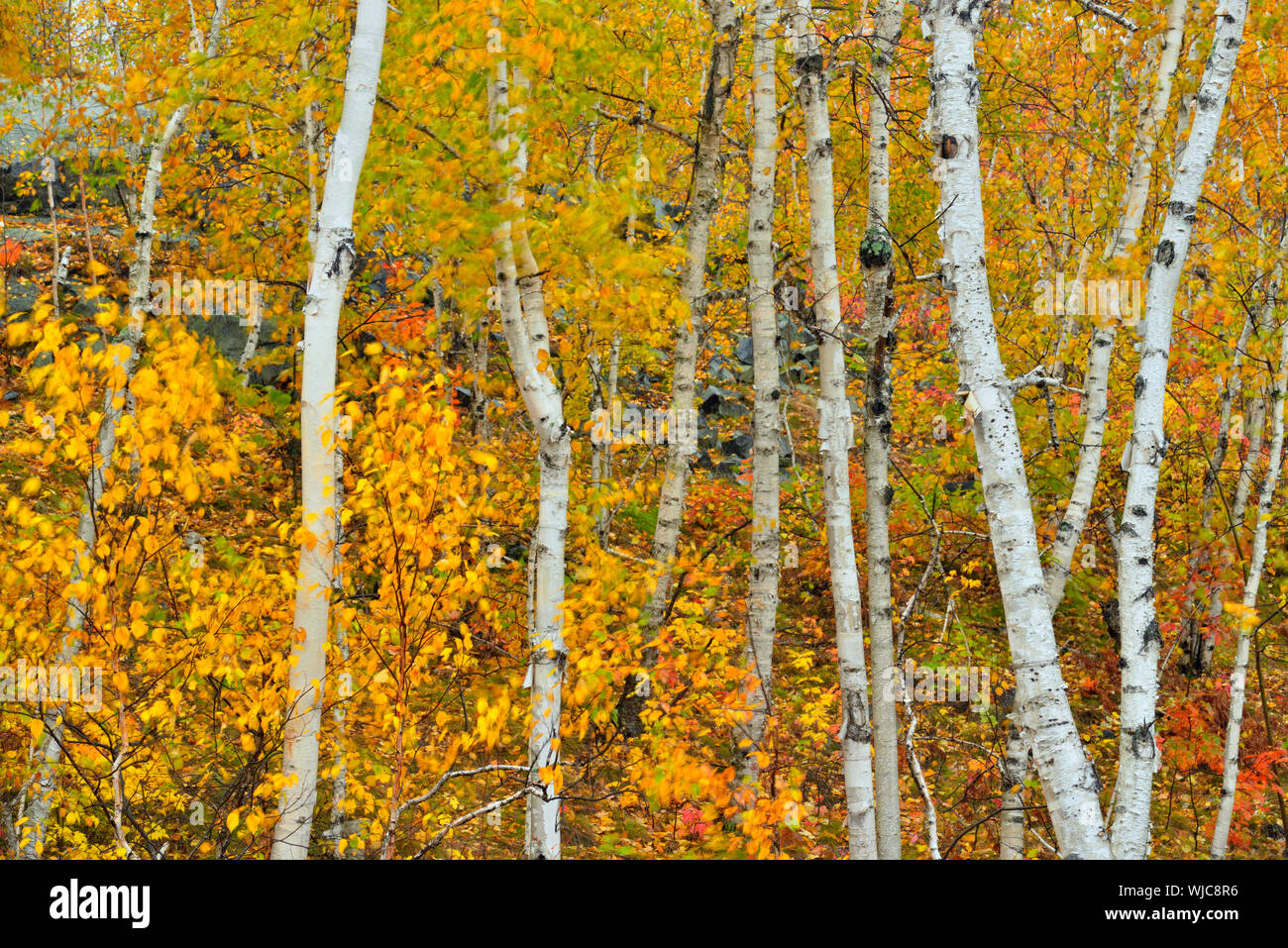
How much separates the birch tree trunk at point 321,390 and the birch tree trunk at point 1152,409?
12.0 feet

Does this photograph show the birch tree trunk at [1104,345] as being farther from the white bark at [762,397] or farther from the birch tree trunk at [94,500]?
the birch tree trunk at [94,500]

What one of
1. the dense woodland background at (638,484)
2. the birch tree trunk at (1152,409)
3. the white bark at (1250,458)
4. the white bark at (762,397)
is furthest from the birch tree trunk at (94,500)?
the white bark at (1250,458)

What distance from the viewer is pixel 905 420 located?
12.8m

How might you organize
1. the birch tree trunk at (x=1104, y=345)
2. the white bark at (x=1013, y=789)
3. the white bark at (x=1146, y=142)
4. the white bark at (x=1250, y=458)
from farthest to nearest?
the white bark at (x=1250, y=458)
the white bark at (x=1146, y=142)
the white bark at (x=1013, y=789)
the birch tree trunk at (x=1104, y=345)

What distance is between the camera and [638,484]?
8406mm

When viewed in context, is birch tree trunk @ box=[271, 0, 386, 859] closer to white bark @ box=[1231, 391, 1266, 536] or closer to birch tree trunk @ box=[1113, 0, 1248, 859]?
birch tree trunk @ box=[1113, 0, 1248, 859]

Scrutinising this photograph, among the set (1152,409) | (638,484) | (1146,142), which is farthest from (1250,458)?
(1152,409)

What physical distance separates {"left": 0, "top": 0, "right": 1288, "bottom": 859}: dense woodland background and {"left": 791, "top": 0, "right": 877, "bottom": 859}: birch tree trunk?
0.03m

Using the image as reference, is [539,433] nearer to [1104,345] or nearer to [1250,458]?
[1104,345]

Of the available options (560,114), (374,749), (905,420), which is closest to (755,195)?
(560,114)

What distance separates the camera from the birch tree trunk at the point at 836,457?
507 centimetres

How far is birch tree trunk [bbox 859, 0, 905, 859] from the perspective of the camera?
5.14 m
